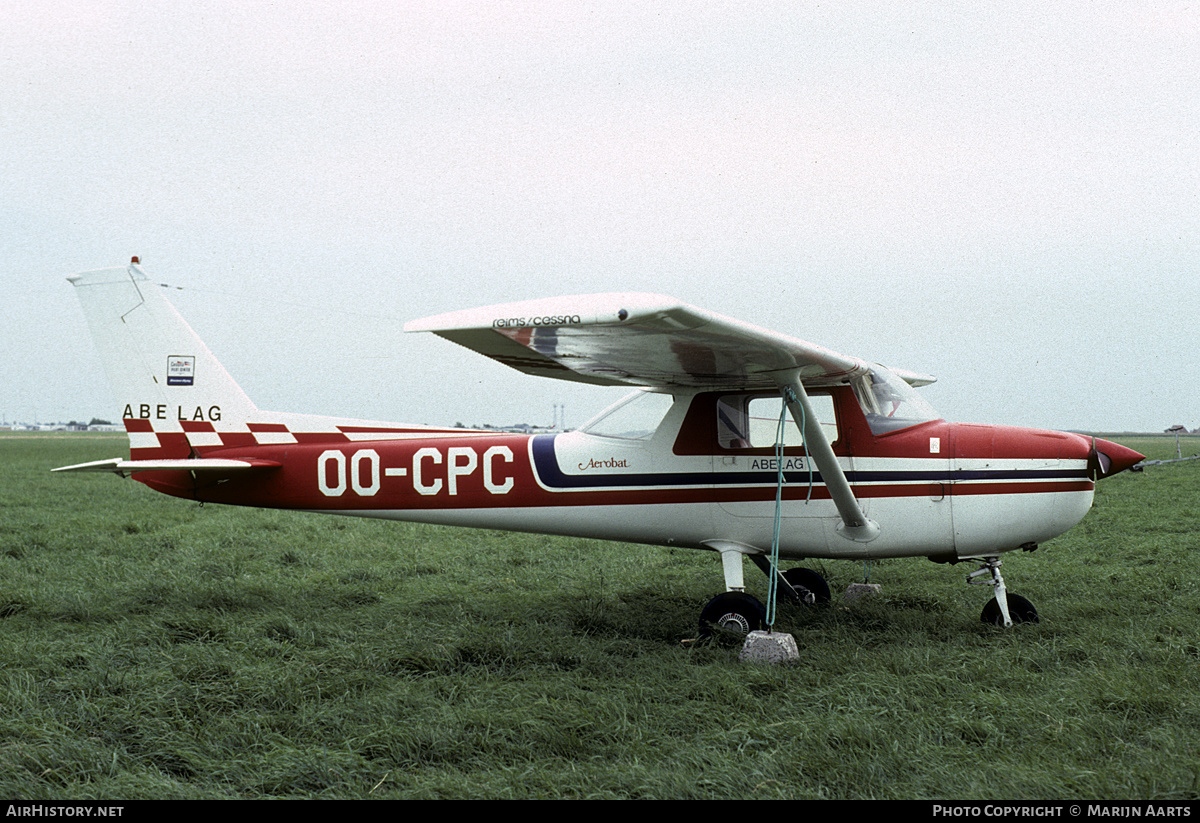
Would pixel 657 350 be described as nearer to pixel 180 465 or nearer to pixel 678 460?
pixel 678 460

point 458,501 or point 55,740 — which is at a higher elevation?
point 458,501

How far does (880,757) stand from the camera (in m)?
3.61

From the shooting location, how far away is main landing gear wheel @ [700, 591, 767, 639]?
19.8 feet

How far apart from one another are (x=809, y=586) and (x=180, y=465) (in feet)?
18.1

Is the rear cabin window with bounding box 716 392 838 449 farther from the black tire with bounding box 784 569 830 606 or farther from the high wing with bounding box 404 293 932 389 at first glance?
the black tire with bounding box 784 569 830 606

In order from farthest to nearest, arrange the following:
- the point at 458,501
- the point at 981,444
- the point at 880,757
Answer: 1. the point at 458,501
2. the point at 981,444
3. the point at 880,757

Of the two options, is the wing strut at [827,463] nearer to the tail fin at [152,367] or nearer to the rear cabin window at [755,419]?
the rear cabin window at [755,419]

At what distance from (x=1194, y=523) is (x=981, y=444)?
7505 millimetres

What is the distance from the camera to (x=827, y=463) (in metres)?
6.01

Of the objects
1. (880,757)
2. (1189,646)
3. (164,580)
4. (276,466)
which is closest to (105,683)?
(276,466)

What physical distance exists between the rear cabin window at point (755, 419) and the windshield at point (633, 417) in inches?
18.5

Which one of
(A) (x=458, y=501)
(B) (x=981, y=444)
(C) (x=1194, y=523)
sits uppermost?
(B) (x=981, y=444)

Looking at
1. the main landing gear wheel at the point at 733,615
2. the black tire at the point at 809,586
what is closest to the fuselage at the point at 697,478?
the main landing gear wheel at the point at 733,615
